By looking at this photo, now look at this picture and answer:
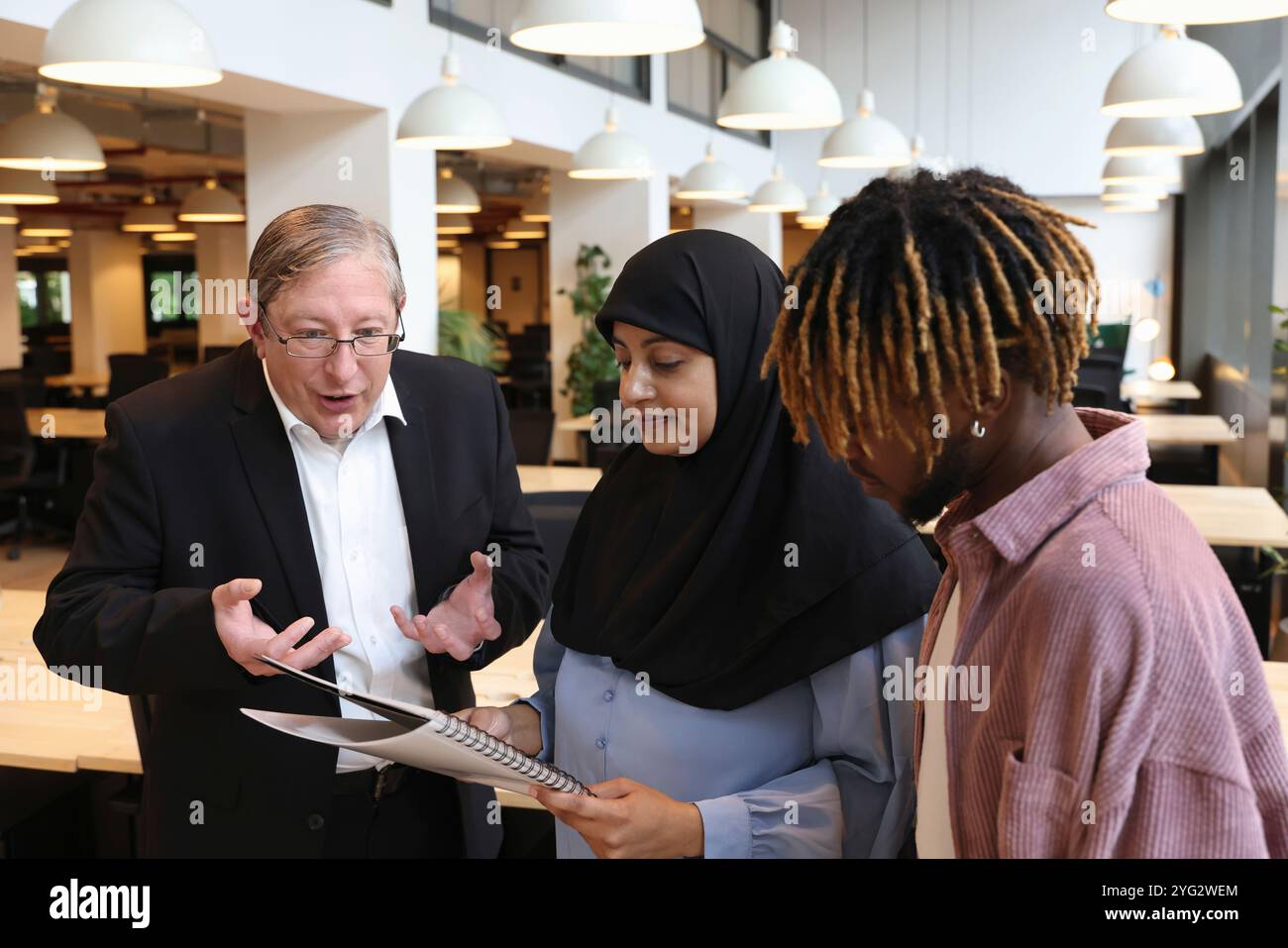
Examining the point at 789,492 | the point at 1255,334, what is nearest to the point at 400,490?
the point at 789,492

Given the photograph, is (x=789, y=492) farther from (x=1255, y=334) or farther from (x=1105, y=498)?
(x=1255, y=334)

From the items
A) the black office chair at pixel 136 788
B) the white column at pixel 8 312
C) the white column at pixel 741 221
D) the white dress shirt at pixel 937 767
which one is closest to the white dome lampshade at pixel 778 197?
the white column at pixel 741 221

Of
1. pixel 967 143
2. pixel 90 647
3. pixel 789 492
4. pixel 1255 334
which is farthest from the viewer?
pixel 967 143

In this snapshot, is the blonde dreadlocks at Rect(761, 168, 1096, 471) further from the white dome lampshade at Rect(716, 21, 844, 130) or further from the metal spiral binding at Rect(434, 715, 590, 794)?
the white dome lampshade at Rect(716, 21, 844, 130)

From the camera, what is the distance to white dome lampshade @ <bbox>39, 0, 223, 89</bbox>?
3.11m

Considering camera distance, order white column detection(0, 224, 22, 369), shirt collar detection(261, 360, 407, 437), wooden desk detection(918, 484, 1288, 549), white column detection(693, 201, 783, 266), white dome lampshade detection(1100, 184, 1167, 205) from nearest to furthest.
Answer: shirt collar detection(261, 360, 407, 437) < wooden desk detection(918, 484, 1288, 549) < white column detection(0, 224, 22, 369) < white dome lampshade detection(1100, 184, 1167, 205) < white column detection(693, 201, 783, 266)

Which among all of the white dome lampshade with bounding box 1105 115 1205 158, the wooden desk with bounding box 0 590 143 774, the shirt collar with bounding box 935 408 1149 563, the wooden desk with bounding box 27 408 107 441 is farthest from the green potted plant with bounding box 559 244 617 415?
the shirt collar with bounding box 935 408 1149 563

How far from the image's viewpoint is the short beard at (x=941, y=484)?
1.02m

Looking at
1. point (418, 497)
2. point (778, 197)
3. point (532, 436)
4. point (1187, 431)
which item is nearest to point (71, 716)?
point (418, 497)

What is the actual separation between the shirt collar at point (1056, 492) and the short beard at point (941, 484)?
1.7 inches

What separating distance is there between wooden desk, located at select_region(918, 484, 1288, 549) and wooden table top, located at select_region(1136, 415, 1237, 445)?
4.95 feet

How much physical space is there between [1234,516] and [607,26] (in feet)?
9.94
